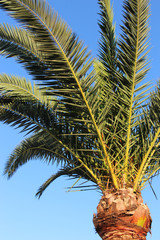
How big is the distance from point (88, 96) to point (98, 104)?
315 mm

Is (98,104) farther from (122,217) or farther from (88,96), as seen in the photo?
(122,217)

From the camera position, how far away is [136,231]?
5094mm

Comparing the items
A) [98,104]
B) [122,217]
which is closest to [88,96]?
[98,104]

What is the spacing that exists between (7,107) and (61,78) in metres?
1.60

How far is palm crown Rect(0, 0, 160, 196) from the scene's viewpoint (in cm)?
512

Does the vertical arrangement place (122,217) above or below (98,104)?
below

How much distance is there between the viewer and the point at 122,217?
5.10 m

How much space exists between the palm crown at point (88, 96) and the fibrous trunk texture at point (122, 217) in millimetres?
320

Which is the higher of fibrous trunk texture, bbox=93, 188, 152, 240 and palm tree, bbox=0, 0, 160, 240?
palm tree, bbox=0, 0, 160, 240

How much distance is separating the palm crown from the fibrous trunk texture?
1.05 ft

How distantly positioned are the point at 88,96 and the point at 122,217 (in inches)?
84.6

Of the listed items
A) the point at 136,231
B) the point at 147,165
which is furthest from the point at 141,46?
the point at 136,231

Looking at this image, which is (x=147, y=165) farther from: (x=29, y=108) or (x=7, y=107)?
(x=7, y=107)

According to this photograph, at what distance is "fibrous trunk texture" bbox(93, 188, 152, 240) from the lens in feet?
16.6
